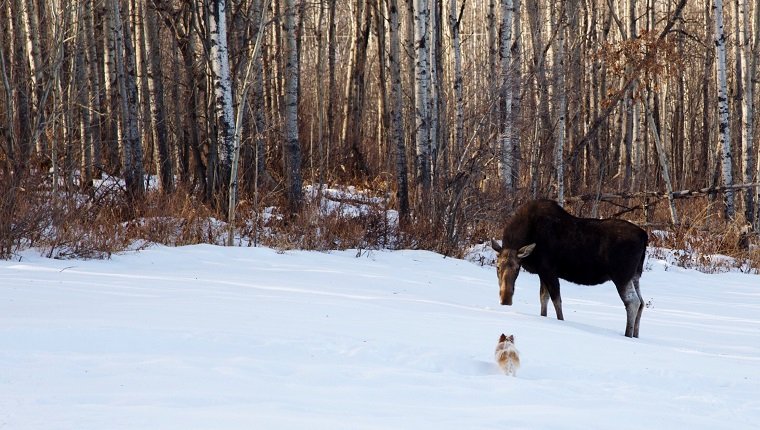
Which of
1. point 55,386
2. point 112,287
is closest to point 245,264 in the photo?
point 112,287

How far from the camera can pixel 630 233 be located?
8.87 metres

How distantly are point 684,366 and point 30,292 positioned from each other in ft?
17.7

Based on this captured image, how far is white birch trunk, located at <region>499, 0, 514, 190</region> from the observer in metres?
16.5

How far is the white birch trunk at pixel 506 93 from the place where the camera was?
16.5 meters

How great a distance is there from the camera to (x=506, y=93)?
56.6 feet

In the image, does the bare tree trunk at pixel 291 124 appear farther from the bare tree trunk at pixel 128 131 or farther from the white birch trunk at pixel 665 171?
the white birch trunk at pixel 665 171

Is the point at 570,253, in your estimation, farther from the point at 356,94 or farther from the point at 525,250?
the point at 356,94

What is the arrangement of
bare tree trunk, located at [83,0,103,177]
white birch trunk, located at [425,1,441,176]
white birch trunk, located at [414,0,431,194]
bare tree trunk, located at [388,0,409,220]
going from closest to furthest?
white birch trunk, located at [414,0,431,194]
bare tree trunk, located at [388,0,409,220]
white birch trunk, located at [425,1,441,176]
bare tree trunk, located at [83,0,103,177]

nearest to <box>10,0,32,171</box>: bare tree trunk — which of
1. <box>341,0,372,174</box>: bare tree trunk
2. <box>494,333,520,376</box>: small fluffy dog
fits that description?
<box>341,0,372,174</box>: bare tree trunk

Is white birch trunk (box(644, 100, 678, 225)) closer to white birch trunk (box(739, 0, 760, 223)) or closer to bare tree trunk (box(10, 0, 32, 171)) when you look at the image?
white birch trunk (box(739, 0, 760, 223))

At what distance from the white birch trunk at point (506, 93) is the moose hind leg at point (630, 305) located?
7.48 metres

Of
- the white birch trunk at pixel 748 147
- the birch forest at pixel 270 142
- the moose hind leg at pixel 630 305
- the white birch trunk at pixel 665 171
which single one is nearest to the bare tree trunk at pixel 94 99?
the birch forest at pixel 270 142

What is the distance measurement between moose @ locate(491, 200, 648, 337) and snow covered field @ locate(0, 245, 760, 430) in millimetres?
407

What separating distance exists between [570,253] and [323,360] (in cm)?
411
